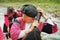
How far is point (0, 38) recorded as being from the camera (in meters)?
4.62

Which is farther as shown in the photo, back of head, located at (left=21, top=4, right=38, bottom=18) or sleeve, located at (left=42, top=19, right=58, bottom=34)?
sleeve, located at (left=42, top=19, right=58, bottom=34)

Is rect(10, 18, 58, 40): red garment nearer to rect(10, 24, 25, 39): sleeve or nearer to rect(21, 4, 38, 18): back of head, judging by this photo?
rect(10, 24, 25, 39): sleeve

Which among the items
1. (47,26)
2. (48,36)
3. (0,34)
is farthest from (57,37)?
(0,34)

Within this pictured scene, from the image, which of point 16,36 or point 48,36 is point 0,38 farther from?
point 48,36

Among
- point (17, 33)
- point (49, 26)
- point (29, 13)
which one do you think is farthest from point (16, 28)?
point (49, 26)

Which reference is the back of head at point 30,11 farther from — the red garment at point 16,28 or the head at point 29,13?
the red garment at point 16,28

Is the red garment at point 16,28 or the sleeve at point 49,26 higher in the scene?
the red garment at point 16,28

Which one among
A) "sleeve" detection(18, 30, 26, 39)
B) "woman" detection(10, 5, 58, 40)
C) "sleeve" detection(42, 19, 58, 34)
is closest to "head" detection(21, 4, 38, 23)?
"woman" detection(10, 5, 58, 40)

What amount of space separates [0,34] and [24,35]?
452 mm

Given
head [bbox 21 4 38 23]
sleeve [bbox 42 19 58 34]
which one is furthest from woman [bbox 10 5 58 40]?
sleeve [bbox 42 19 58 34]

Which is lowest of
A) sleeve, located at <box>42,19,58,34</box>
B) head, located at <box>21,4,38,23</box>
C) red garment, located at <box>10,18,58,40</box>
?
sleeve, located at <box>42,19,58,34</box>

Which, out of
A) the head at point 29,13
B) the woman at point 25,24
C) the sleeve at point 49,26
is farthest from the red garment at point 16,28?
the sleeve at point 49,26

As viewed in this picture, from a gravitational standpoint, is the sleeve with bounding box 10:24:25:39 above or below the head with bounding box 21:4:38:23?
below

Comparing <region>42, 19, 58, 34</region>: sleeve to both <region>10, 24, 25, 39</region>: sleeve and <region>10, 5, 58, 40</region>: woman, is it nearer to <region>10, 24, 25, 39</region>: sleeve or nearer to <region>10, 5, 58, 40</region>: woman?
<region>10, 5, 58, 40</region>: woman
